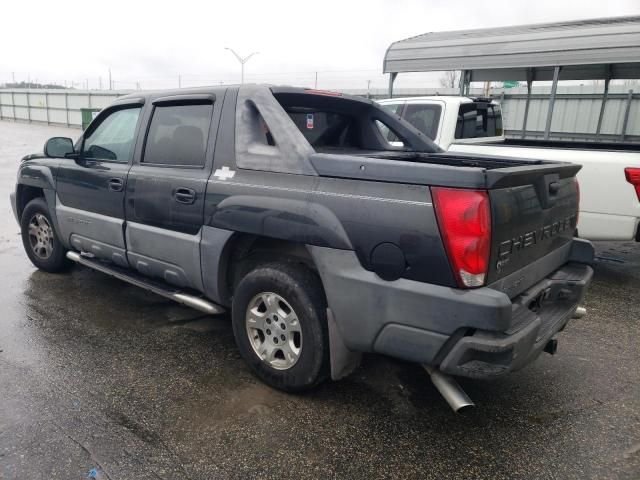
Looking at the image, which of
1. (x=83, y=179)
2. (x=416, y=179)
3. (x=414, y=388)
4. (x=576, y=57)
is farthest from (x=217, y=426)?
(x=576, y=57)

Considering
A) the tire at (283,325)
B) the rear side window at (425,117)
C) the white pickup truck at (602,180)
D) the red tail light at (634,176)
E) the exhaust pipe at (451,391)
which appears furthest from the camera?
the rear side window at (425,117)

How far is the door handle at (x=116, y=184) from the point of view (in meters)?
3.88

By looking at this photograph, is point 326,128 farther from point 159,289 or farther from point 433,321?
point 433,321

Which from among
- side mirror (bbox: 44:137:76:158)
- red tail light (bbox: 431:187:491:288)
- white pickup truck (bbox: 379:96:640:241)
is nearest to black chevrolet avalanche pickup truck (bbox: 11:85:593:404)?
red tail light (bbox: 431:187:491:288)

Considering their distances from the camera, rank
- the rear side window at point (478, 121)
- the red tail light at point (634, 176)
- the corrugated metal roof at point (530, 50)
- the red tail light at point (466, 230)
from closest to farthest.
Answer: the red tail light at point (466, 230)
the red tail light at point (634, 176)
the rear side window at point (478, 121)
the corrugated metal roof at point (530, 50)

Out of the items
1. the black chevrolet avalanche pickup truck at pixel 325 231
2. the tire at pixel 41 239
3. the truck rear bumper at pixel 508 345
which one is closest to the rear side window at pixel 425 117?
the black chevrolet avalanche pickup truck at pixel 325 231

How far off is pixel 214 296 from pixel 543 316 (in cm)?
208

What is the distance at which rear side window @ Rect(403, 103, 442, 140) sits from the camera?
6312 mm

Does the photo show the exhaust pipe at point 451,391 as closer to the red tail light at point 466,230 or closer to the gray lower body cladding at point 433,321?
the gray lower body cladding at point 433,321

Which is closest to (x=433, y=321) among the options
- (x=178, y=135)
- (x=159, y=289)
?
(x=159, y=289)

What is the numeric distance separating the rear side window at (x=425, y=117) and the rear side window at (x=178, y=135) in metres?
3.60

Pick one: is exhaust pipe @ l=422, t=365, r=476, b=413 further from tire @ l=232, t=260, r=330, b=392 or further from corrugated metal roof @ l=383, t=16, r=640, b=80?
corrugated metal roof @ l=383, t=16, r=640, b=80

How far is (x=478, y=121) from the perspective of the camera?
6.77m

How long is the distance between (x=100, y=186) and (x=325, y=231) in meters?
2.42
